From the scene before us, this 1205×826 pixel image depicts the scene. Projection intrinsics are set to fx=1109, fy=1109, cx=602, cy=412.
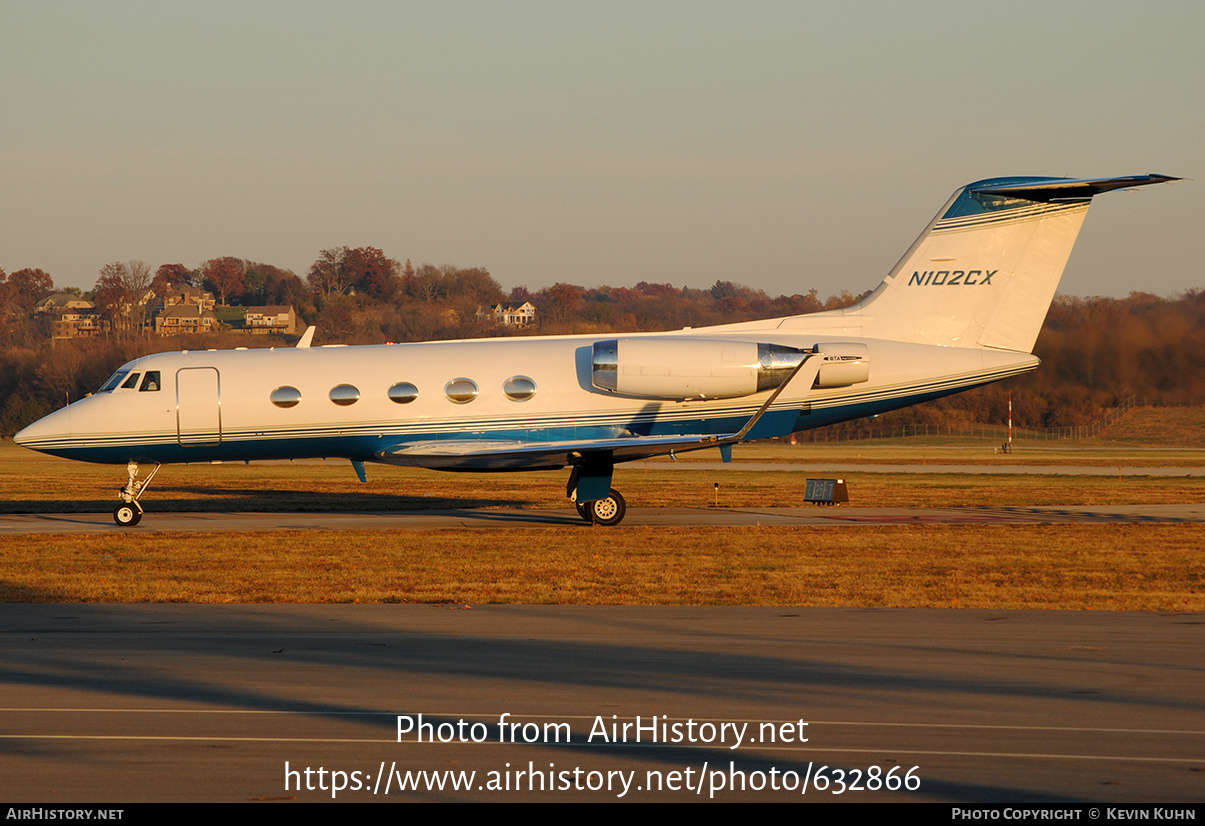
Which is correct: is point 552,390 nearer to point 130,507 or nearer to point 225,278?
point 130,507

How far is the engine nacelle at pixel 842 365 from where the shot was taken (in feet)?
70.9

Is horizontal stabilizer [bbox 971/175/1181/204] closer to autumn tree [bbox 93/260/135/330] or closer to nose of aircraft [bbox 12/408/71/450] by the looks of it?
nose of aircraft [bbox 12/408/71/450]

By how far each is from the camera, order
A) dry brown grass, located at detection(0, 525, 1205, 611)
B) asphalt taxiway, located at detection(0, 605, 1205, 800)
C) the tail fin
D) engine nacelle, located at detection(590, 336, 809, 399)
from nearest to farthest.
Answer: asphalt taxiway, located at detection(0, 605, 1205, 800)
dry brown grass, located at detection(0, 525, 1205, 611)
engine nacelle, located at detection(590, 336, 809, 399)
the tail fin

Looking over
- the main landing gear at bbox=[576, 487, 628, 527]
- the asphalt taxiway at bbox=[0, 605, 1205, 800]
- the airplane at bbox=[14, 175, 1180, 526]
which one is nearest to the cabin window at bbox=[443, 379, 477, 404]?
the airplane at bbox=[14, 175, 1180, 526]

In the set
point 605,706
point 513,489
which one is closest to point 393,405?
point 513,489

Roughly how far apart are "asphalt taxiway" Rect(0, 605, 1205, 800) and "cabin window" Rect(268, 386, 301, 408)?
955 cm

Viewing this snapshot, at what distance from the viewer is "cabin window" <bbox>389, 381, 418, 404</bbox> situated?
21.5 metres

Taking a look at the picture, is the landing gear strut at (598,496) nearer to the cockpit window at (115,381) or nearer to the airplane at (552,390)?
the airplane at (552,390)

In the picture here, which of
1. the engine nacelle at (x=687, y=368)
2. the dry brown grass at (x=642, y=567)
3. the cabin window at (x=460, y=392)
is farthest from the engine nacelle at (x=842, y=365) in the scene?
the cabin window at (x=460, y=392)

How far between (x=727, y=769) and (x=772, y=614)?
232 inches

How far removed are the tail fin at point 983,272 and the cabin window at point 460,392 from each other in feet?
27.1

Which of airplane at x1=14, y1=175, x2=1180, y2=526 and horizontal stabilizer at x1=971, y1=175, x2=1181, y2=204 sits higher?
horizontal stabilizer at x1=971, y1=175, x2=1181, y2=204

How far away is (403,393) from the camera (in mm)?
21484
